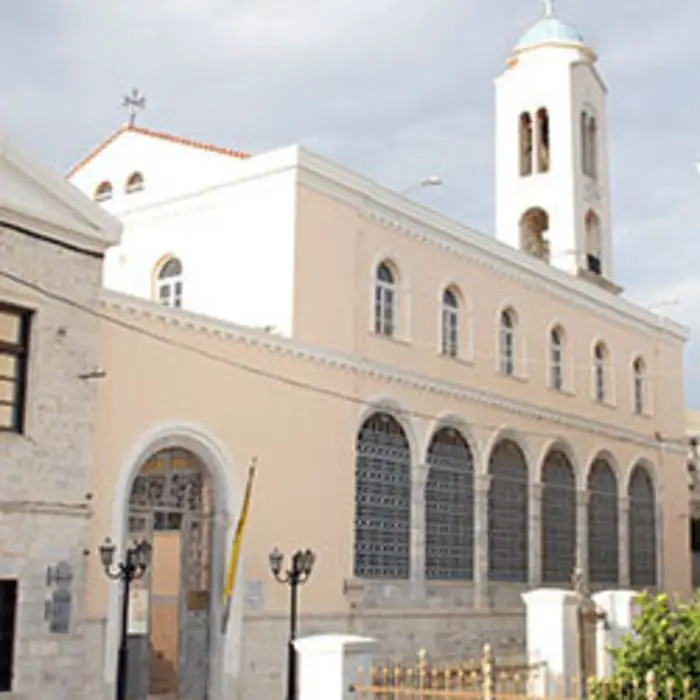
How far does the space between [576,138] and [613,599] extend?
15.2 m

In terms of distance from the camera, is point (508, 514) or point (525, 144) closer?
point (508, 514)

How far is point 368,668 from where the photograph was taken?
10.3 metres

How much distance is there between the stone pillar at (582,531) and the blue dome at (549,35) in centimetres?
1181

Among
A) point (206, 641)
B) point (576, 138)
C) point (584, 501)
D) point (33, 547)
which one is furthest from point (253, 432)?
point (576, 138)

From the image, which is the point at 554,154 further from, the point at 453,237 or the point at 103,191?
the point at 103,191

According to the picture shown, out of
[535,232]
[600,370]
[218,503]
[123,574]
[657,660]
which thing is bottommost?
[657,660]

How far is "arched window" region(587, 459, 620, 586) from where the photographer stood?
26.3m

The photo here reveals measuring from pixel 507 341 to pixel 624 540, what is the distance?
22.6 feet

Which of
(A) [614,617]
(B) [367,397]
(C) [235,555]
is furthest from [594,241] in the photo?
(C) [235,555]

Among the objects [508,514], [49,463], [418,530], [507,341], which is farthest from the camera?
[507,341]

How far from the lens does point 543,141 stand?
29188 mm

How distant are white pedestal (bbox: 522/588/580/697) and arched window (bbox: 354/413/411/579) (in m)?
4.11

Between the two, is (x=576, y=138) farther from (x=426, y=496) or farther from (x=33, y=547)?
(x=33, y=547)

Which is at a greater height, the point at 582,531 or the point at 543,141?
the point at 543,141
